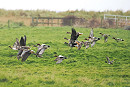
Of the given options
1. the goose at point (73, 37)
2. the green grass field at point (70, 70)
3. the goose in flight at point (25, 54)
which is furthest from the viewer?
the goose at point (73, 37)

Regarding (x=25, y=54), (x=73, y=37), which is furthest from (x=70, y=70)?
(x=25, y=54)

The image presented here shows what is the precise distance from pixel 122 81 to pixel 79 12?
164 feet

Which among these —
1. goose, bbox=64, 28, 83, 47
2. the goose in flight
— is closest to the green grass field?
the goose in flight

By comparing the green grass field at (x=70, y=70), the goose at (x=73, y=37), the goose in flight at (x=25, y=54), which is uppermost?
the goose at (x=73, y=37)

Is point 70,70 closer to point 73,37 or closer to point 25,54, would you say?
point 73,37

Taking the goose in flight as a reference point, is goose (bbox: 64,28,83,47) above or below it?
above

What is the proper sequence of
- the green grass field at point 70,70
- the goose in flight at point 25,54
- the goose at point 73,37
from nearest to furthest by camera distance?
the green grass field at point 70,70 < the goose in flight at point 25,54 < the goose at point 73,37

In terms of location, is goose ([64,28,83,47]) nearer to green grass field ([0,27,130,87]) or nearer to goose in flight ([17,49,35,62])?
green grass field ([0,27,130,87])

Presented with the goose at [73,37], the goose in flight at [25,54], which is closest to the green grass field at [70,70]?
the goose in flight at [25,54]

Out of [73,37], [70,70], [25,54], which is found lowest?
[70,70]

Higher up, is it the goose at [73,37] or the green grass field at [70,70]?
the goose at [73,37]

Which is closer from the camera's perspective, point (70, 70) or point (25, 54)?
point (25, 54)

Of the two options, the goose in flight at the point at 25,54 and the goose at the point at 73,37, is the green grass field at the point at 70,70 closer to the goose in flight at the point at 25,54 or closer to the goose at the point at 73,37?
the goose in flight at the point at 25,54

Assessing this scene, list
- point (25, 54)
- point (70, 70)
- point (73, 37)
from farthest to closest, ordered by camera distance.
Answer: point (70, 70) → point (73, 37) → point (25, 54)
